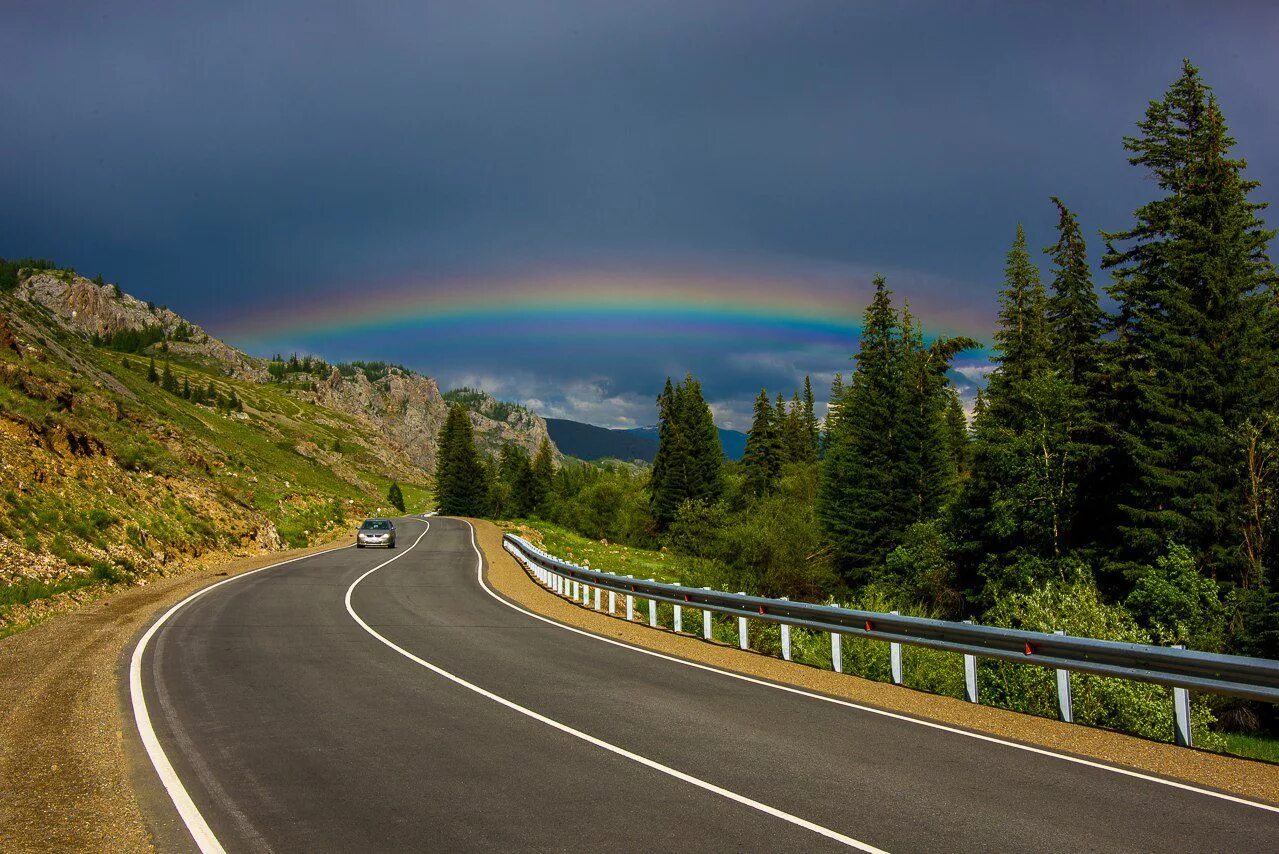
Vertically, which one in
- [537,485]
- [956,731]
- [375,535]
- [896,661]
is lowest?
[956,731]

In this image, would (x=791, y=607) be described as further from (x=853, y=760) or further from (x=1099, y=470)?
(x=1099, y=470)

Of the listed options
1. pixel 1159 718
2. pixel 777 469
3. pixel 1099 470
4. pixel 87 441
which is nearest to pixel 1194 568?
pixel 1099 470

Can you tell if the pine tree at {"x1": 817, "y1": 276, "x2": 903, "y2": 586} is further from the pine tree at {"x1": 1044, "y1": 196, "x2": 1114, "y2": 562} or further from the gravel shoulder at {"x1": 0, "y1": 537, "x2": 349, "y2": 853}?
the gravel shoulder at {"x1": 0, "y1": 537, "x2": 349, "y2": 853}

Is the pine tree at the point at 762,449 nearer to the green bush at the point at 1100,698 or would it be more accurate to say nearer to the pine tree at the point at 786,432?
the pine tree at the point at 786,432

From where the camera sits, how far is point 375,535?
132ft

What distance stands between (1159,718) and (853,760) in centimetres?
1161

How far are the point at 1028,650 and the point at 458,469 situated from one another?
95219 mm

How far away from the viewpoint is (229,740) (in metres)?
7.89

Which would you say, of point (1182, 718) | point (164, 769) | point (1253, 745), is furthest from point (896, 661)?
point (1253, 745)

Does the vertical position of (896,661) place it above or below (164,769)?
below

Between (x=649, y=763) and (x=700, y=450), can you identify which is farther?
(x=700, y=450)

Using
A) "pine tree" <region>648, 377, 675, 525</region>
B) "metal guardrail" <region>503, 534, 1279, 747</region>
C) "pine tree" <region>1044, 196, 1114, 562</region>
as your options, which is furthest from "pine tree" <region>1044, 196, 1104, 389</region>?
"pine tree" <region>648, 377, 675, 525</region>

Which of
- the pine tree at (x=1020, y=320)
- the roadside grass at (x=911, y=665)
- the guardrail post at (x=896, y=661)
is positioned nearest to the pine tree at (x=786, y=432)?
the pine tree at (x=1020, y=320)

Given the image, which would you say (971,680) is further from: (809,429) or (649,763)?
(809,429)
